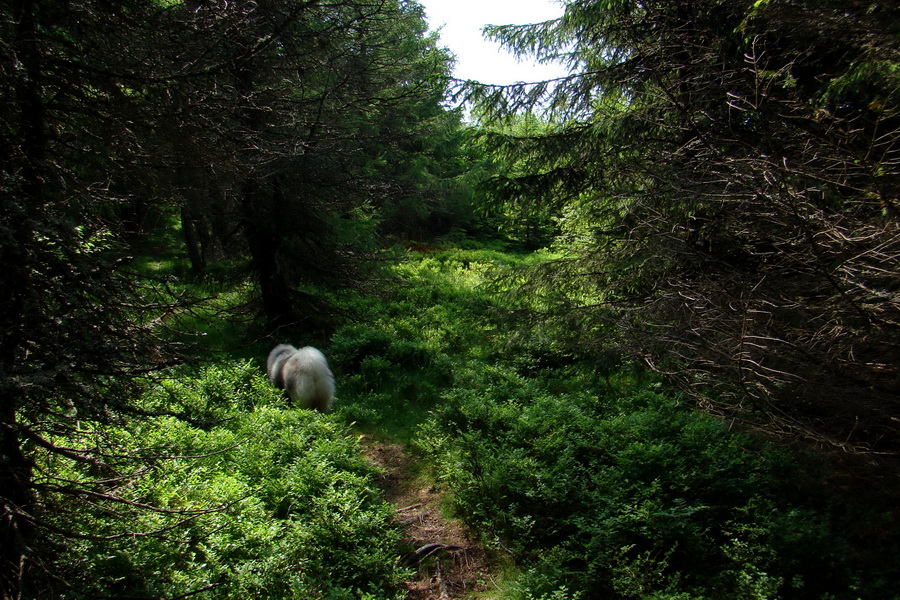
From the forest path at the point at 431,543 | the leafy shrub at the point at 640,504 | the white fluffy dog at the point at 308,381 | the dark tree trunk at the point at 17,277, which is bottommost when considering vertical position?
the forest path at the point at 431,543

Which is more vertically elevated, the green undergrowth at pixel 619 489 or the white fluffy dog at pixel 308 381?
the white fluffy dog at pixel 308 381

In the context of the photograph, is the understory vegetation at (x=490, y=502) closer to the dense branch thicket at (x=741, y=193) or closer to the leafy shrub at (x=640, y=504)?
the leafy shrub at (x=640, y=504)

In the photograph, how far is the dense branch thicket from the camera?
3.05 metres

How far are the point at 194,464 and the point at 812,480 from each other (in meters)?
6.43

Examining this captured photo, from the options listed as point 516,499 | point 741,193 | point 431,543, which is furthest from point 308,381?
point 741,193

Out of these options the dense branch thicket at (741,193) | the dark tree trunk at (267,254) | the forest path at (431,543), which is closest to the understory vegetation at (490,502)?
the forest path at (431,543)

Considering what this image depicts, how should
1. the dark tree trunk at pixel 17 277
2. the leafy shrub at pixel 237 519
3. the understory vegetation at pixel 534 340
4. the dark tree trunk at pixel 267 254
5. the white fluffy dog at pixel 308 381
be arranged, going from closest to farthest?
the dark tree trunk at pixel 17 277 → the understory vegetation at pixel 534 340 → the leafy shrub at pixel 237 519 → the white fluffy dog at pixel 308 381 → the dark tree trunk at pixel 267 254

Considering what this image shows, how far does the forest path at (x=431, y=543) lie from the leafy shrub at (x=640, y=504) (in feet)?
0.94

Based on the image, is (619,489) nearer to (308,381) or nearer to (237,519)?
(237,519)

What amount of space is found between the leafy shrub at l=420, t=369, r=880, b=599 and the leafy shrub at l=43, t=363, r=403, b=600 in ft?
4.13

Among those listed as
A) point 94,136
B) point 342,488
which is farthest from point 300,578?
point 94,136

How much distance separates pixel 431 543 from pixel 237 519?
1.96 metres

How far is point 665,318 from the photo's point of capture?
5.22 m

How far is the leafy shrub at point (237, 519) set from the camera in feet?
11.3
